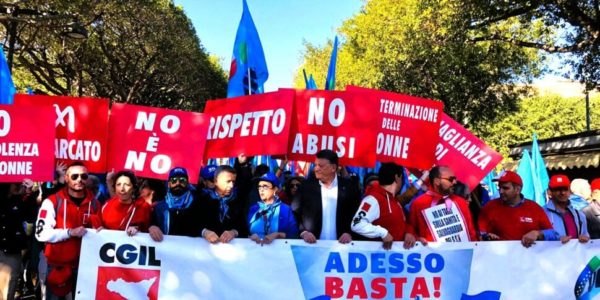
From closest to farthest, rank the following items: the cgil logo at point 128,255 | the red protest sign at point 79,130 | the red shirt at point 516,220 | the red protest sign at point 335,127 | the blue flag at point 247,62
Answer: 1. the cgil logo at point 128,255
2. the red shirt at point 516,220
3. the red protest sign at point 79,130
4. the red protest sign at point 335,127
5. the blue flag at point 247,62

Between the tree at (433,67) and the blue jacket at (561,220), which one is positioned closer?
the blue jacket at (561,220)

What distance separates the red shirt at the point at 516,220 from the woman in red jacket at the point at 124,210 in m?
3.06

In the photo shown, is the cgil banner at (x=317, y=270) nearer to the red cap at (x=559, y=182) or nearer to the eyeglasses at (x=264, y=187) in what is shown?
the eyeglasses at (x=264, y=187)

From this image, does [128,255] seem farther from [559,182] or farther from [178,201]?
[559,182]

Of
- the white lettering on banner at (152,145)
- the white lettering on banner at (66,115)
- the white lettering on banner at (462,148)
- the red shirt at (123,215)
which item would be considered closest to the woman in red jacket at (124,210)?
the red shirt at (123,215)

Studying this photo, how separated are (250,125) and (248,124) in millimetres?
27

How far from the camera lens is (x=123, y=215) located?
4.32m

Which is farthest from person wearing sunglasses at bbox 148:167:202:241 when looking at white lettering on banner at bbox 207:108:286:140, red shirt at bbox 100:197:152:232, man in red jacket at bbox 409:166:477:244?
man in red jacket at bbox 409:166:477:244

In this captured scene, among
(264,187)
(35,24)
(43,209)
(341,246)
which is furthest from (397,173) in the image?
(35,24)

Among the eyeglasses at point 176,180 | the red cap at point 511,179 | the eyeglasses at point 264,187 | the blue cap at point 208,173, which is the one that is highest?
the red cap at point 511,179

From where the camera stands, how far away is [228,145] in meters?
5.55

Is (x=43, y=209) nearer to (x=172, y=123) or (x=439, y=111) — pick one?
(x=172, y=123)

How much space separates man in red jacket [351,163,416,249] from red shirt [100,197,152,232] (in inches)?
67.6

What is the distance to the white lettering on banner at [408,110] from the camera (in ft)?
18.4
